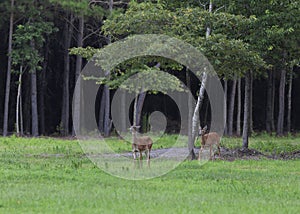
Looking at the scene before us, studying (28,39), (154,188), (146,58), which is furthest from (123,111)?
(154,188)

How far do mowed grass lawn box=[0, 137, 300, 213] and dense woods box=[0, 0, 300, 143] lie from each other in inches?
152

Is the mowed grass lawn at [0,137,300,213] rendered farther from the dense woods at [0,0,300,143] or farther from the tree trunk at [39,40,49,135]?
the tree trunk at [39,40,49,135]

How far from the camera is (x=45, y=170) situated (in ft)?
60.2

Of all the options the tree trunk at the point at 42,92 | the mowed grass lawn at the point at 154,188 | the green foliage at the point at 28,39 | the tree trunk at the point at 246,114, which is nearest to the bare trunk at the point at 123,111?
the green foliage at the point at 28,39

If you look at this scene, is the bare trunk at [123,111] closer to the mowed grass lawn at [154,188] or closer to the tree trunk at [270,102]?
the tree trunk at [270,102]

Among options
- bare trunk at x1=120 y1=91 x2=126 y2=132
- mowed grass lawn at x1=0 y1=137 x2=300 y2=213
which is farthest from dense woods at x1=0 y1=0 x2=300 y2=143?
mowed grass lawn at x1=0 y1=137 x2=300 y2=213

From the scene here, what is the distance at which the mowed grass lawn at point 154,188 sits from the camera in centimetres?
1259

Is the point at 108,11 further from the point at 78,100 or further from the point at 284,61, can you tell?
the point at 284,61

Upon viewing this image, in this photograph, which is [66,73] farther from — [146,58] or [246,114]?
[146,58]

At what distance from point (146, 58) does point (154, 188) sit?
24.2 feet

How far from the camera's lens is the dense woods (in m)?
21.7

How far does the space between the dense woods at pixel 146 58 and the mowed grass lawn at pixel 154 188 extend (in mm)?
3872

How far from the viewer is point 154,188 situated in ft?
49.8

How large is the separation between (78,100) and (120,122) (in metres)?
3.47
